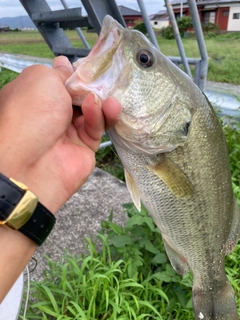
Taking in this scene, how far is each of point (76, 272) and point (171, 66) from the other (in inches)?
57.5

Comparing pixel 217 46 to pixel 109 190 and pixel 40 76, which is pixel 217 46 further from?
pixel 40 76

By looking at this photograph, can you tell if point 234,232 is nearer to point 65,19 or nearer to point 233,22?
point 65,19

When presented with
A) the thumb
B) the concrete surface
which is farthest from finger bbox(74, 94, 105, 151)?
the concrete surface

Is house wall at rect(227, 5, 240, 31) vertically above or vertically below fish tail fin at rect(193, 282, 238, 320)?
below

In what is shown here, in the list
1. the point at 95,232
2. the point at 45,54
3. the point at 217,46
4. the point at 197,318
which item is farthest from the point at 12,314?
the point at 45,54

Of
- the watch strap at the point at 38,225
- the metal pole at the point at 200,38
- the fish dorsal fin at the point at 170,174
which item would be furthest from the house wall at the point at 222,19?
the watch strap at the point at 38,225

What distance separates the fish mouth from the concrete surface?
170 cm

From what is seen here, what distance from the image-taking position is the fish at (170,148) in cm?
116

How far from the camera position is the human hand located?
1067 millimetres

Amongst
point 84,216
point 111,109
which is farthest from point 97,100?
point 84,216

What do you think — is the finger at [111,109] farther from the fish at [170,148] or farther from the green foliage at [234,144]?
the green foliage at [234,144]

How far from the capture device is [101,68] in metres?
1.12

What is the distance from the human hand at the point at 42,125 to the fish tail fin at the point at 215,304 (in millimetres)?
1002

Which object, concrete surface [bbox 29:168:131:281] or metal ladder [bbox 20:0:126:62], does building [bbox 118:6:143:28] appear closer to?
metal ladder [bbox 20:0:126:62]
